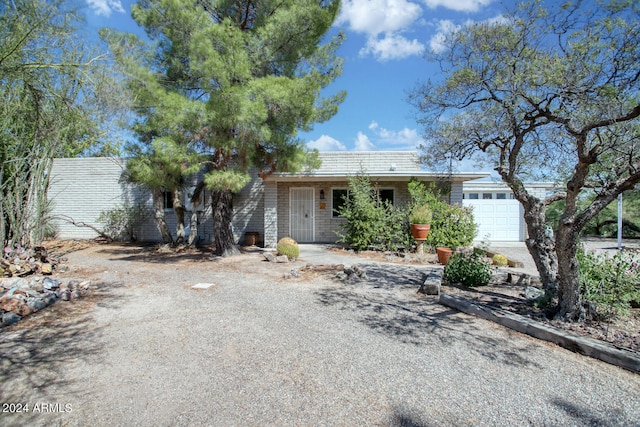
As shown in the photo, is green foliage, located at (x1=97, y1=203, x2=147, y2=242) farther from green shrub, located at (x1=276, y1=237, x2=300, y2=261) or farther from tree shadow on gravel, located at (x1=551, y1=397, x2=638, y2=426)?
tree shadow on gravel, located at (x1=551, y1=397, x2=638, y2=426)

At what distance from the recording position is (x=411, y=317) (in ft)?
16.1

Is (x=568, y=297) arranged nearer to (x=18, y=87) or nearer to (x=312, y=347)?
(x=312, y=347)

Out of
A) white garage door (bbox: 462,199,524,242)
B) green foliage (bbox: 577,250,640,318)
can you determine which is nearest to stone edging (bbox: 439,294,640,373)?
green foliage (bbox: 577,250,640,318)

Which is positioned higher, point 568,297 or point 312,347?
point 568,297

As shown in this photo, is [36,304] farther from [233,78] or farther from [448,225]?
[448,225]

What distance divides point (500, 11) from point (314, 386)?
18.2 feet

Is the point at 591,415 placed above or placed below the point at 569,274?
below

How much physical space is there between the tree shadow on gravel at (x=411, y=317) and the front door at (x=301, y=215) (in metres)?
6.52

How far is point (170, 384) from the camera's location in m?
3.05

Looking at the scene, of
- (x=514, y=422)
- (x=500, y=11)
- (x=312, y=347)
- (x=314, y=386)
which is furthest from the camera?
(x=500, y=11)

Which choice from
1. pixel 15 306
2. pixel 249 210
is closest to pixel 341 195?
pixel 249 210

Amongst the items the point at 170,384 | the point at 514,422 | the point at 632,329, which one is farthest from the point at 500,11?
the point at 170,384

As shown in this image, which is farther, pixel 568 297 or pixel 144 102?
pixel 144 102

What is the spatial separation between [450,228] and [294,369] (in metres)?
9.18
